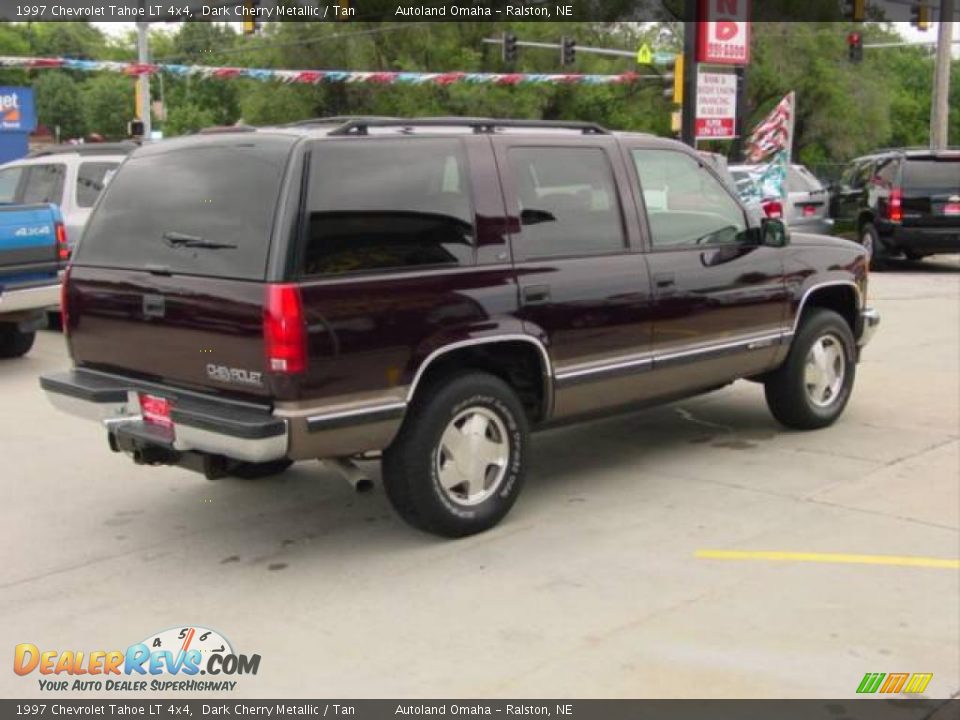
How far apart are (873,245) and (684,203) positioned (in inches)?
495

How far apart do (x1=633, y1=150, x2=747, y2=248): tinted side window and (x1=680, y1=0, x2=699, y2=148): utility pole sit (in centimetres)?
695

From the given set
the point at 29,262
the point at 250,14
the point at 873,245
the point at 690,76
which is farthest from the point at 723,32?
the point at 250,14

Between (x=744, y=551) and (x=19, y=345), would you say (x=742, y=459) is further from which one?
(x=19, y=345)

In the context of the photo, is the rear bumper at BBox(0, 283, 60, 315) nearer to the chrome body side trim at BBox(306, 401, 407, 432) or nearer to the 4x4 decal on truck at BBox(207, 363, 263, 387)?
the 4x4 decal on truck at BBox(207, 363, 263, 387)

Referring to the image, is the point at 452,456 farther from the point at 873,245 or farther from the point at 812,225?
the point at 812,225

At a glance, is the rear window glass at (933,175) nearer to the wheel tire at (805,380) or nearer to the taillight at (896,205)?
the taillight at (896,205)

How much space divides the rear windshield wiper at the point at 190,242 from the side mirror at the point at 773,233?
11.2 feet

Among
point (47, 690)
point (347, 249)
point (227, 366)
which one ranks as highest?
point (347, 249)

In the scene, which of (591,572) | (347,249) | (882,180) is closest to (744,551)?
(591,572)

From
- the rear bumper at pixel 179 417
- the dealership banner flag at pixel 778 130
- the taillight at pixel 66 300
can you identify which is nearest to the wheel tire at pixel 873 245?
the dealership banner flag at pixel 778 130

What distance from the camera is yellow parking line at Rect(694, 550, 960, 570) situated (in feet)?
16.2

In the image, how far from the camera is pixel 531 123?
5.82 meters

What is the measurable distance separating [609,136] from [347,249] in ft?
6.56

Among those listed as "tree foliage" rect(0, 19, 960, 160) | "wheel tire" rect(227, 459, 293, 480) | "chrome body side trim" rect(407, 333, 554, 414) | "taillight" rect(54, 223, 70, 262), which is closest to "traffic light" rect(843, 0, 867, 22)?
"tree foliage" rect(0, 19, 960, 160)
